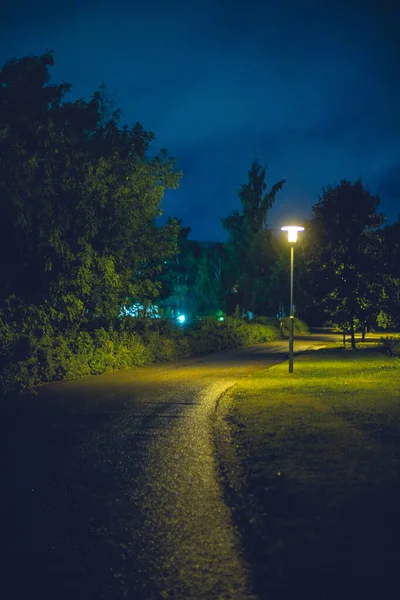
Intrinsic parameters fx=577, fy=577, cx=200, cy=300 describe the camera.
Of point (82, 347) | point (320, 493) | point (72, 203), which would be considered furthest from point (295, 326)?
point (320, 493)

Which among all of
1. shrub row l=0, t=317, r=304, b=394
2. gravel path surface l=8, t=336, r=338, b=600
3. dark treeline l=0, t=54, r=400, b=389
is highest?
dark treeline l=0, t=54, r=400, b=389

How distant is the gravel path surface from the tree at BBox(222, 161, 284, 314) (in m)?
44.5

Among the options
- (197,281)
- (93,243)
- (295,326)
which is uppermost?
(197,281)

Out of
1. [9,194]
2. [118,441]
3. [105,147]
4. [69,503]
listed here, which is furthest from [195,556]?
[105,147]

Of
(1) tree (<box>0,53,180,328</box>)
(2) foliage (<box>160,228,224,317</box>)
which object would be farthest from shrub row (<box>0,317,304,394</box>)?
(2) foliage (<box>160,228,224,317</box>)

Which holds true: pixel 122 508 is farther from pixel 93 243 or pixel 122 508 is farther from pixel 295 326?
pixel 295 326

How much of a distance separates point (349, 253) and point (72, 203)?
16597mm

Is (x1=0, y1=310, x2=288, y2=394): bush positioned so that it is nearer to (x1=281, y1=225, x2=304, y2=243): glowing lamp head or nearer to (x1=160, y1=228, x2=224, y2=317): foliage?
(x1=281, y1=225, x2=304, y2=243): glowing lamp head

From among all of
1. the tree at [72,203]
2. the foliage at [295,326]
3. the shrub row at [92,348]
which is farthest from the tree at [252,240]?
the tree at [72,203]

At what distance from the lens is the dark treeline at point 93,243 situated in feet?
51.7

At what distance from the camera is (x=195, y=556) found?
15.2 feet

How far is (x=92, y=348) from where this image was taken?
66.8 feet

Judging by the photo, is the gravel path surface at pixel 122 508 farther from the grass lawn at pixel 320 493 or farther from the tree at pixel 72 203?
the tree at pixel 72 203

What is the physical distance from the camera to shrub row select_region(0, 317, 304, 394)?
1642cm
